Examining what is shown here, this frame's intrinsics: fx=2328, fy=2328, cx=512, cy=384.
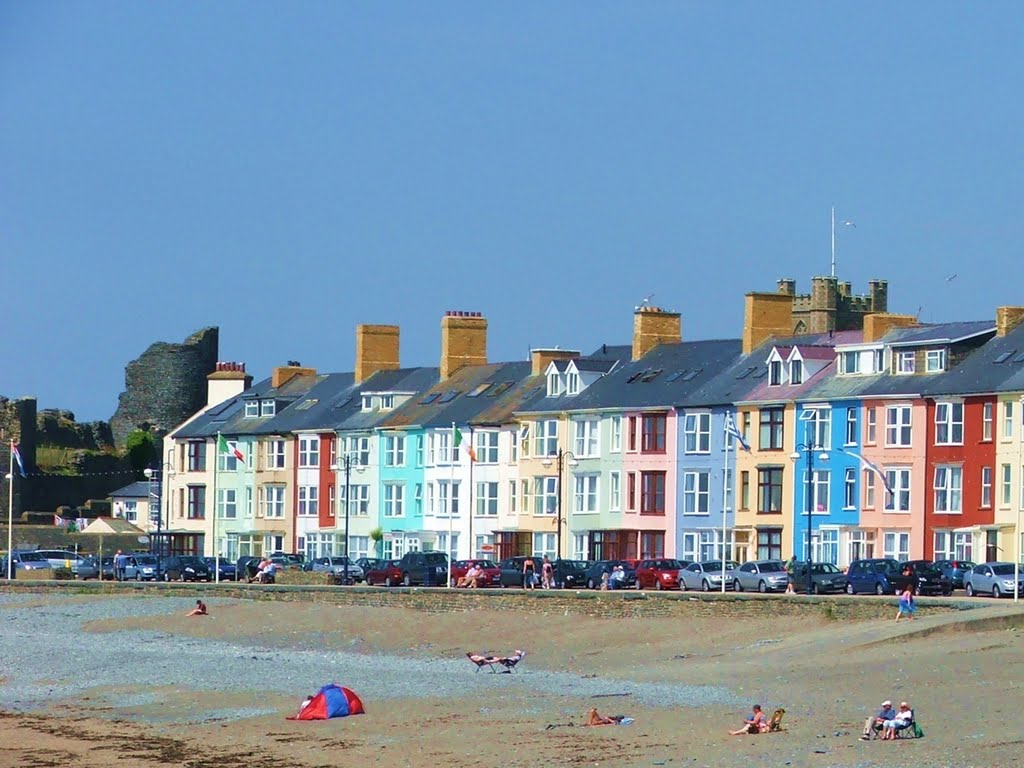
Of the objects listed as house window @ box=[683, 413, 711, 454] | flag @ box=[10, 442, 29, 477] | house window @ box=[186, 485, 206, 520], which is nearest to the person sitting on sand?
house window @ box=[683, 413, 711, 454]

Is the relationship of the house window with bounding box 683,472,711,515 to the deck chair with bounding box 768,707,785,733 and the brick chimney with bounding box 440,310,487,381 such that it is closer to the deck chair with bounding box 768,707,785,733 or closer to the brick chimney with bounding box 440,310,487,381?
the brick chimney with bounding box 440,310,487,381

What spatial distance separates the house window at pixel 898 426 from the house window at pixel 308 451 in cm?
3349

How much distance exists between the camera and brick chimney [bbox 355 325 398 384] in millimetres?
108812

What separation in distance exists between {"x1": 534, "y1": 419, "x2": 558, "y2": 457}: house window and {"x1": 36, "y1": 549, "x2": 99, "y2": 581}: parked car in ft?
62.0

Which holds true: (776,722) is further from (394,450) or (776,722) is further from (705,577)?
(394,450)

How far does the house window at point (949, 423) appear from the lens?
7669cm

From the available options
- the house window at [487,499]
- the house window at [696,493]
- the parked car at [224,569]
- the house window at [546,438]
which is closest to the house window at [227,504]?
the parked car at [224,569]

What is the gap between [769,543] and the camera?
82.8 m

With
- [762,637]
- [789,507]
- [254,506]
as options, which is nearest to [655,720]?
[762,637]

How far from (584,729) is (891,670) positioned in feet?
29.3

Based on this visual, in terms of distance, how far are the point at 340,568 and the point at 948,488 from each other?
23.9 m

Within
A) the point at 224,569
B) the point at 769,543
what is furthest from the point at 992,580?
the point at 224,569

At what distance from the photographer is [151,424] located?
429 ft

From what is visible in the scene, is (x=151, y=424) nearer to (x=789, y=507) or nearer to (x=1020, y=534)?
(x=789, y=507)
